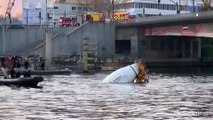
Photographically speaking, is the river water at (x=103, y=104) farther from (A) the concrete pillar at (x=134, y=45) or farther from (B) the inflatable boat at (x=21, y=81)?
(A) the concrete pillar at (x=134, y=45)

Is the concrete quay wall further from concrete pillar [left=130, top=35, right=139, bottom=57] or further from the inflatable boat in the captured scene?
the inflatable boat

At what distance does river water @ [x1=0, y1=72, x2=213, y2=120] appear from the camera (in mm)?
39062

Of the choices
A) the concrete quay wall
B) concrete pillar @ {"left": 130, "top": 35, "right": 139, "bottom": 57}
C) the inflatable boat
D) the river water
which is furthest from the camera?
concrete pillar @ {"left": 130, "top": 35, "right": 139, "bottom": 57}

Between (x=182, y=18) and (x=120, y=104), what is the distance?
67053 millimetres

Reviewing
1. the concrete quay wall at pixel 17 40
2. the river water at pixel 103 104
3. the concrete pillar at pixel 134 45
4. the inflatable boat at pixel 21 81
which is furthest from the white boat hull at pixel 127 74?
the concrete quay wall at pixel 17 40

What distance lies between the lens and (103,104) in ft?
153

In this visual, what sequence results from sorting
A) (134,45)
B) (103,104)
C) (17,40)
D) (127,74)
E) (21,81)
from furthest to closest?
1. (134,45)
2. (17,40)
3. (127,74)
4. (21,81)
5. (103,104)

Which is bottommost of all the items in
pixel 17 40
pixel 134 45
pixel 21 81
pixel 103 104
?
pixel 134 45

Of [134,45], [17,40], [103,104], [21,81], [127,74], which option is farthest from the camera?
[134,45]

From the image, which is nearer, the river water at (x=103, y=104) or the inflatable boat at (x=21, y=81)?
the river water at (x=103, y=104)

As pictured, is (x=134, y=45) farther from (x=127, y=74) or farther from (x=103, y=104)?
(x=103, y=104)

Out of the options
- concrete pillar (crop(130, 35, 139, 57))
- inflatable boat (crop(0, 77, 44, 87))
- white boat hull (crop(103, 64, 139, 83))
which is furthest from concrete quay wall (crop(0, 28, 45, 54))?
inflatable boat (crop(0, 77, 44, 87))

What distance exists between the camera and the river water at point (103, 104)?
3906 centimetres

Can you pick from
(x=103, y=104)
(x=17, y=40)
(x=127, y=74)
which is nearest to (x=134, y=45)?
(x=17, y=40)
